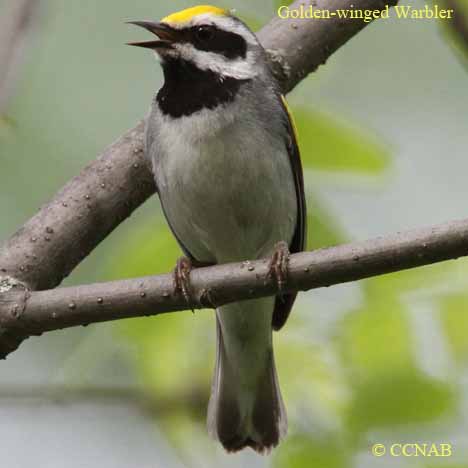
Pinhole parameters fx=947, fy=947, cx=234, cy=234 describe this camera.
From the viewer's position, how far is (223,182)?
4094 mm

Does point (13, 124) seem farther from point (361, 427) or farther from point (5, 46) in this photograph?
point (361, 427)

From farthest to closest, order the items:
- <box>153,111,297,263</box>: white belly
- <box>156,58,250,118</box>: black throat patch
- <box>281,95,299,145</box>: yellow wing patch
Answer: <box>156,58,250,118</box>: black throat patch
<box>153,111,297,263</box>: white belly
<box>281,95,299,145</box>: yellow wing patch

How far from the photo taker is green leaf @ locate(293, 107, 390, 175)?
3.67 m

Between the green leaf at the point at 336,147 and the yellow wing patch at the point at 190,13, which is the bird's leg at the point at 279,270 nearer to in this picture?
the green leaf at the point at 336,147

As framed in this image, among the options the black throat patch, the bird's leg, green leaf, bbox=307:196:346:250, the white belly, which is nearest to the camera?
the bird's leg

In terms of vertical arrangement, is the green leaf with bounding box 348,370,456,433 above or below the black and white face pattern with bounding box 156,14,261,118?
below

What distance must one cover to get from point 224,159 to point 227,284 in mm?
985

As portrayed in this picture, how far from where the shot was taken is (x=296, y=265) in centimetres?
304

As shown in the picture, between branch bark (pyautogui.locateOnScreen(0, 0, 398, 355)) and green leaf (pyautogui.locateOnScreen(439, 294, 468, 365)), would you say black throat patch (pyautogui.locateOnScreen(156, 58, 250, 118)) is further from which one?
green leaf (pyautogui.locateOnScreen(439, 294, 468, 365))

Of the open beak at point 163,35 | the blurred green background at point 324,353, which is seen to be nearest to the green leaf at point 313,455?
the blurred green background at point 324,353

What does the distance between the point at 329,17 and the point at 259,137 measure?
0.64m

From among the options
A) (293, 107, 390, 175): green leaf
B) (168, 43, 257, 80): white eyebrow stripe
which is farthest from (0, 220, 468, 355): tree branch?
(168, 43, 257, 80): white eyebrow stripe

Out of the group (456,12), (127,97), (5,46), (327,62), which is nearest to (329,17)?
(327,62)

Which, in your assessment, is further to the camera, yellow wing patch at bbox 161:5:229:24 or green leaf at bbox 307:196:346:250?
yellow wing patch at bbox 161:5:229:24
